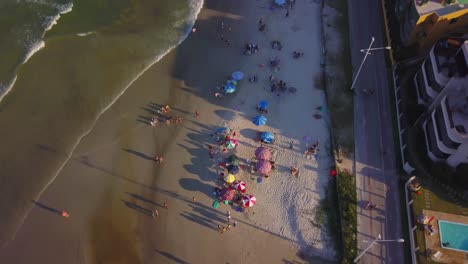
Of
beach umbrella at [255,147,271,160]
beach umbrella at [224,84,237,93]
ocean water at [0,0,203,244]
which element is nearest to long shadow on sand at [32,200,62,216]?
ocean water at [0,0,203,244]

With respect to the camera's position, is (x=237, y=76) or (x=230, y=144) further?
(x=237, y=76)

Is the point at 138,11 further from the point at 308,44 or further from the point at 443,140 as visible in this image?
the point at 443,140

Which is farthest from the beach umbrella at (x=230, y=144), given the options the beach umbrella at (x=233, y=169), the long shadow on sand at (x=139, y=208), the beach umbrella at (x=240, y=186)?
the long shadow on sand at (x=139, y=208)

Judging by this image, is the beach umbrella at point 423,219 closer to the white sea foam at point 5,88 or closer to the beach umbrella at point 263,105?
the beach umbrella at point 263,105

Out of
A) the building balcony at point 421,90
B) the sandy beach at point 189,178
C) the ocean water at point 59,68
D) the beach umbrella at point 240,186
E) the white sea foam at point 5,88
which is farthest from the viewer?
the white sea foam at point 5,88

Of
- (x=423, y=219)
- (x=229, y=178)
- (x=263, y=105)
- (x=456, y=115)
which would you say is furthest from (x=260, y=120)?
(x=456, y=115)

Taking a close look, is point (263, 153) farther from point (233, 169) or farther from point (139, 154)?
point (139, 154)

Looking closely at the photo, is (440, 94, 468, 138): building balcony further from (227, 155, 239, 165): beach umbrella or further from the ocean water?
the ocean water
